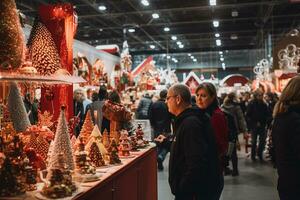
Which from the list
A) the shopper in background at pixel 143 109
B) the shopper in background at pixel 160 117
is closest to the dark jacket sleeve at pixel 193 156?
the shopper in background at pixel 160 117

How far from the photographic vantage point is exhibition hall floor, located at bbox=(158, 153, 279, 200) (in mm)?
5730

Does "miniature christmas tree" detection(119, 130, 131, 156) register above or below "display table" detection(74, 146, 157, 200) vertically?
above

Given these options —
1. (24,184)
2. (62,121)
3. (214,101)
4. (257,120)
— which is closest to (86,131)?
(62,121)

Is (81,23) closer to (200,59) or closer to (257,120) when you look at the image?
(257,120)

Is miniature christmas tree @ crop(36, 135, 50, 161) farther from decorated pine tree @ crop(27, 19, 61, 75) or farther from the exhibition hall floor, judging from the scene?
the exhibition hall floor

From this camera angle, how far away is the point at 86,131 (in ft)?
10.4

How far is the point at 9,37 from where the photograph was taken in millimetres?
2115

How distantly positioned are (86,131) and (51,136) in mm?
526

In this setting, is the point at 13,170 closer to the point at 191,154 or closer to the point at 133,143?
the point at 191,154

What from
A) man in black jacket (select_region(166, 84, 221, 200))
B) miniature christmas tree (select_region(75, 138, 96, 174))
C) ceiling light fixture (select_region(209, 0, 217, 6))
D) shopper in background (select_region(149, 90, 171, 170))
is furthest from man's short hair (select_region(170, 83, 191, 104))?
ceiling light fixture (select_region(209, 0, 217, 6))

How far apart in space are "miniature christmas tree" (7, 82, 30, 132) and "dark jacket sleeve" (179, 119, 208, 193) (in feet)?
3.66

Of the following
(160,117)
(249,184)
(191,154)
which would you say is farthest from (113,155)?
(160,117)

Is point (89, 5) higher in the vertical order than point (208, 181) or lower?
higher

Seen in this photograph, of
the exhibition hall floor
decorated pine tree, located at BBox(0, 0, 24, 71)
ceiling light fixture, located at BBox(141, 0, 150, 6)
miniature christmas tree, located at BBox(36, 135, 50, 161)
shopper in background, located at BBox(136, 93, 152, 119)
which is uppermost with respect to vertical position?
ceiling light fixture, located at BBox(141, 0, 150, 6)
